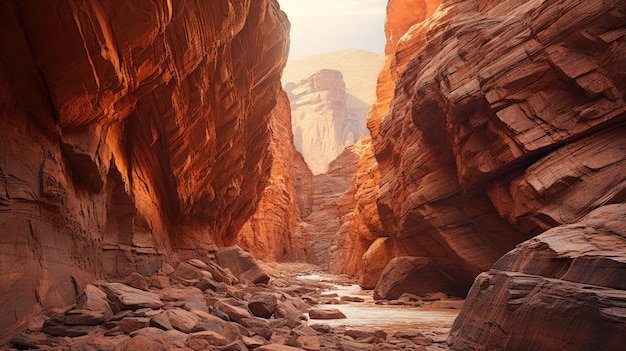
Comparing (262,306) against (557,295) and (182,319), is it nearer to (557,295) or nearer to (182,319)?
(182,319)

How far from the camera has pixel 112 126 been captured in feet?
32.8

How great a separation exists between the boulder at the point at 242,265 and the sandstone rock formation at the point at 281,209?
62.9 ft

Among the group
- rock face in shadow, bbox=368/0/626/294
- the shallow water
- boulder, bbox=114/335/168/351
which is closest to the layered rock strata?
rock face in shadow, bbox=368/0/626/294

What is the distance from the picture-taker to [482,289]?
22.9ft

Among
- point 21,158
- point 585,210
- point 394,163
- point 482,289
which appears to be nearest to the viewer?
point 21,158

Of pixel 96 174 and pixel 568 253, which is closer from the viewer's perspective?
pixel 568 253

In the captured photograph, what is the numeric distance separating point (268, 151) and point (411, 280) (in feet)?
36.5

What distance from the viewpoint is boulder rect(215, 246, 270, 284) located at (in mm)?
15578

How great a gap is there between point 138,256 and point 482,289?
8.76 m

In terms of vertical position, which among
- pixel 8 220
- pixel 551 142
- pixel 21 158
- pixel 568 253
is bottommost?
pixel 568 253

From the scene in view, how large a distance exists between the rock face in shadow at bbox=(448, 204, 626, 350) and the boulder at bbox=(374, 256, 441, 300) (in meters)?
9.92

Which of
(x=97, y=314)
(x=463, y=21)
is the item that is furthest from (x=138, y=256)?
(x=463, y=21)

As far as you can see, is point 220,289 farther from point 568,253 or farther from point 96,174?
point 568,253

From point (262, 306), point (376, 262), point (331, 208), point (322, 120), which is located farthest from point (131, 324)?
point (322, 120)
